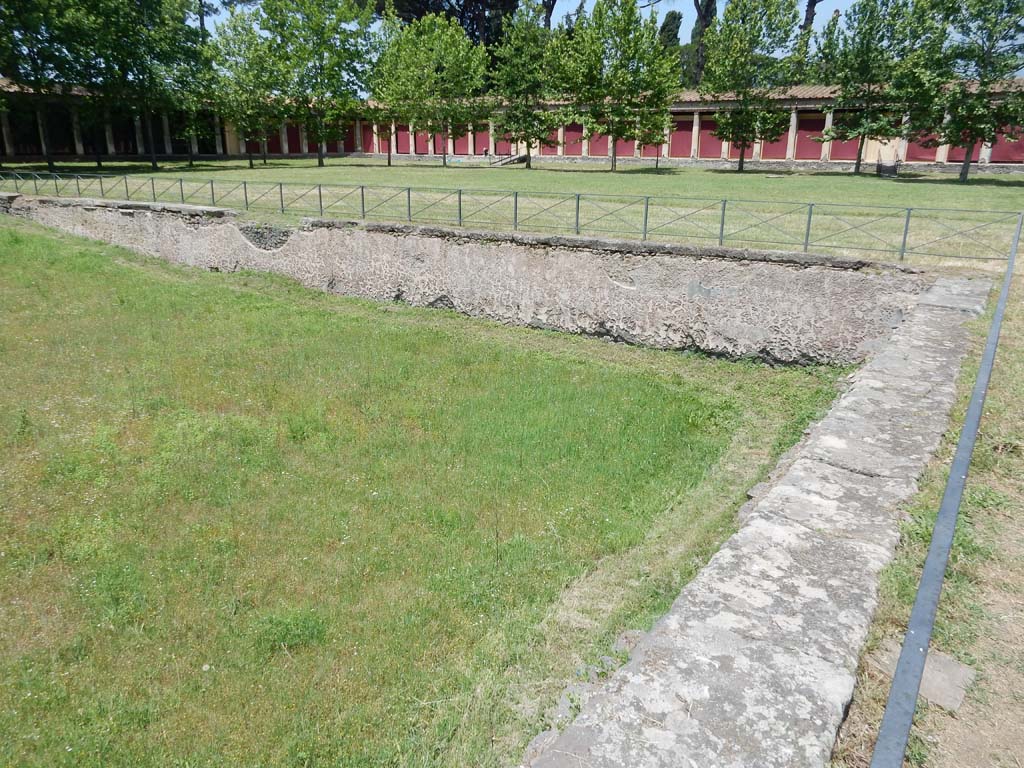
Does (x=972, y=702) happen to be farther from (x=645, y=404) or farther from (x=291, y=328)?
(x=291, y=328)

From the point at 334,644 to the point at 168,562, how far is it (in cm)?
177

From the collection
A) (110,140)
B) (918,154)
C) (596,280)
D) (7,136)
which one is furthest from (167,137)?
(918,154)

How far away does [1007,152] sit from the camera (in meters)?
36.3

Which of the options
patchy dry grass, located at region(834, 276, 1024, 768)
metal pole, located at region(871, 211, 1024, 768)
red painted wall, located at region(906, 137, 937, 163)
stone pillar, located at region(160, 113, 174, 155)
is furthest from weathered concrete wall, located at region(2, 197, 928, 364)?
red painted wall, located at region(906, 137, 937, 163)

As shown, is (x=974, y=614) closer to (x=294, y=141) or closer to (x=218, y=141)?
(x=218, y=141)

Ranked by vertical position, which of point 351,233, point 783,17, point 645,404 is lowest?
point 645,404

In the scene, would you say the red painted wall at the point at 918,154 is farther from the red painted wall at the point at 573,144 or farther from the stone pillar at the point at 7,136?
the stone pillar at the point at 7,136

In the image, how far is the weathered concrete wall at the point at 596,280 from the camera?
11117 mm

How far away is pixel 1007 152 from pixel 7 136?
5090 centimetres

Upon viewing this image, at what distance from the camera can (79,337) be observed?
1152 centimetres

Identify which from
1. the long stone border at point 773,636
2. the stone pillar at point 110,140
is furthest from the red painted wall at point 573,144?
the long stone border at point 773,636

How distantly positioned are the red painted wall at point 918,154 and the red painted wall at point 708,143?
32.3 ft

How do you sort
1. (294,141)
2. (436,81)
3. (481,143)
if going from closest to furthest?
(436,81)
(481,143)
(294,141)

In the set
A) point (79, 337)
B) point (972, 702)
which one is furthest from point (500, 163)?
point (972, 702)
